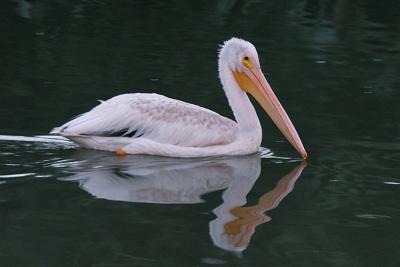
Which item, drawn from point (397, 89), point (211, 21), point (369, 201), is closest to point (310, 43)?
point (211, 21)

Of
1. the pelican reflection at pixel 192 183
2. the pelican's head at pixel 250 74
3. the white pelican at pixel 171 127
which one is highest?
the pelican's head at pixel 250 74

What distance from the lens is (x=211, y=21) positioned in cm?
1368

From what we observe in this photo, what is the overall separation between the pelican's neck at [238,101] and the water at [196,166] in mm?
300

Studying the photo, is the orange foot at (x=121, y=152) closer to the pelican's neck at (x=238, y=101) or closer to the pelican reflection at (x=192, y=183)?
the pelican reflection at (x=192, y=183)

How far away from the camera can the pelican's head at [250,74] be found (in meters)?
7.19

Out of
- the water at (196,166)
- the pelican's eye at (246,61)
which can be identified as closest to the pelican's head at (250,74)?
the pelican's eye at (246,61)

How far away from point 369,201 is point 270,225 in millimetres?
824

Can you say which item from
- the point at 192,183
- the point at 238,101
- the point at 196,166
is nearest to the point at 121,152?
the point at 196,166

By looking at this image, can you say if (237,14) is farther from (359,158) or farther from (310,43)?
(359,158)

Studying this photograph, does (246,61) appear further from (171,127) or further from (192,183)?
(192,183)

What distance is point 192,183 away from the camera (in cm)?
616

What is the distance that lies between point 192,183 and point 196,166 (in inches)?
21.3

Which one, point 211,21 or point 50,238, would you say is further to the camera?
point 211,21

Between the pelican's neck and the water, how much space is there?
300mm
